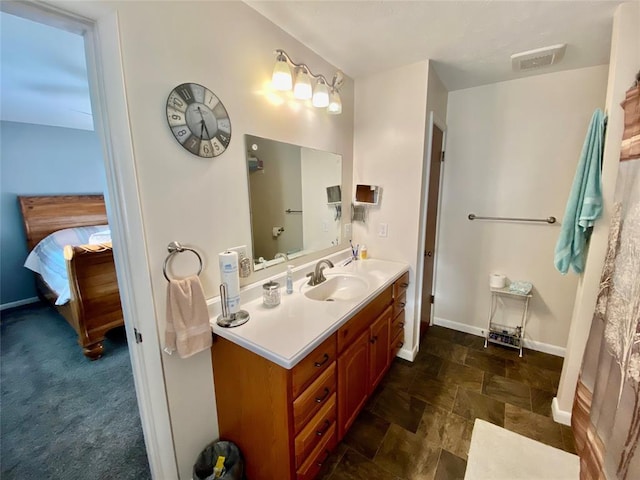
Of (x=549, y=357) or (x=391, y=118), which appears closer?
(x=391, y=118)

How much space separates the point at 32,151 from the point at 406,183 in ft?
15.5

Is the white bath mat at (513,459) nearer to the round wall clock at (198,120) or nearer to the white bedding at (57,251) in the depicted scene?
the round wall clock at (198,120)

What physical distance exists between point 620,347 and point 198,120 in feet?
6.35

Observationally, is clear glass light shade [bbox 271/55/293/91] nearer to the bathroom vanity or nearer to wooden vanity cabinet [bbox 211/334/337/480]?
the bathroom vanity

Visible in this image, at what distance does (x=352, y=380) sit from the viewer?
1484 mm

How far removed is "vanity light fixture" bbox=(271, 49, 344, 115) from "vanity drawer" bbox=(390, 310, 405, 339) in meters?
1.64

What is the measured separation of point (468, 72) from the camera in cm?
208

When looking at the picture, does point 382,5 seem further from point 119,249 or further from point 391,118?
point 119,249

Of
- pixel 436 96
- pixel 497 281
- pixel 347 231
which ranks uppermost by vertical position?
pixel 436 96

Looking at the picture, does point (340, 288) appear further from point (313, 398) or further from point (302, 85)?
point (302, 85)

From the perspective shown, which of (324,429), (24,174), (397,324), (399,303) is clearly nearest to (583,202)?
(399,303)

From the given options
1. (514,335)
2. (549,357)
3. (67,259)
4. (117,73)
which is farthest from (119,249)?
(549,357)

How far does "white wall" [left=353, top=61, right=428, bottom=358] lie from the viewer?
78.0 inches

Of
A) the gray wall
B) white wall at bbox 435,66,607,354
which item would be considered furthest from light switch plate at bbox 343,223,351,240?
the gray wall
